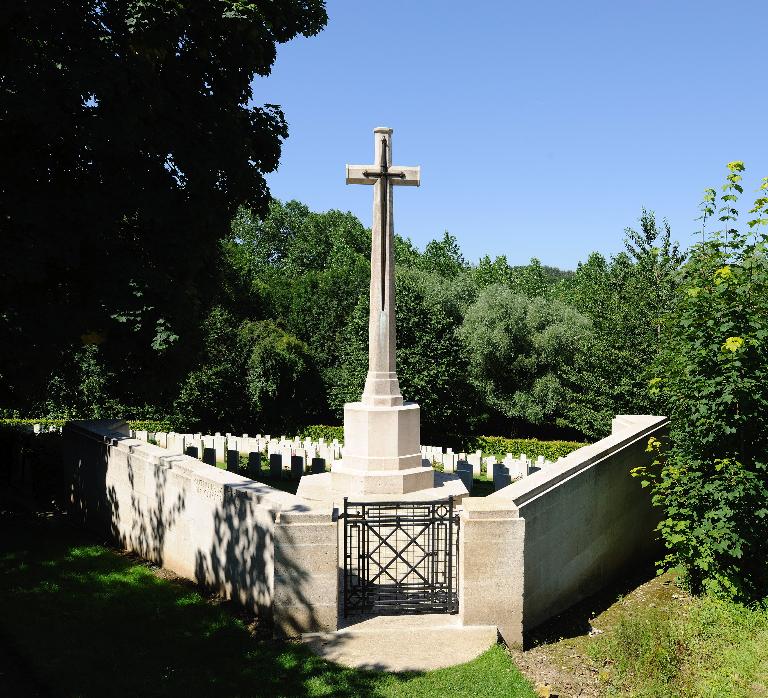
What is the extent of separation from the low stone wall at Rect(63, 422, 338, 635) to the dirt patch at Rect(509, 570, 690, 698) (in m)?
2.06

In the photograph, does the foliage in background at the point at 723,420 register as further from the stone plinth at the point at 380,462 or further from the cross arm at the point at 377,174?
the cross arm at the point at 377,174

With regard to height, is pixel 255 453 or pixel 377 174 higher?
pixel 377 174

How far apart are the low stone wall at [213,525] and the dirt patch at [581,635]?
6.77 feet

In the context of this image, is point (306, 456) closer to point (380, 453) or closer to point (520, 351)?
point (380, 453)

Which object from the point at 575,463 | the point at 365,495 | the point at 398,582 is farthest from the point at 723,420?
the point at 365,495

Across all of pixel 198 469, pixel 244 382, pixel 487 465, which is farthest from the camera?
pixel 244 382

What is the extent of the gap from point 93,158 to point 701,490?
10808 millimetres

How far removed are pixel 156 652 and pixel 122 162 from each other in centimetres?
871

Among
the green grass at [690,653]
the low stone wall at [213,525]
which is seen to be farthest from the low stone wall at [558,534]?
the low stone wall at [213,525]

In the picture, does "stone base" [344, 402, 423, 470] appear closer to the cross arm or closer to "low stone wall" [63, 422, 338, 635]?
"low stone wall" [63, 422, 338, 635]

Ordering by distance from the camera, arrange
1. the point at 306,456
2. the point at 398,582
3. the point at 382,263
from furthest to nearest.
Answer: the point at 306,456 → the point at 382,263 → the point at 398,582

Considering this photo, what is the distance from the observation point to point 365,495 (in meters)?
10.1

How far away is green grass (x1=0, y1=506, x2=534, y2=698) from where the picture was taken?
562 centimetres

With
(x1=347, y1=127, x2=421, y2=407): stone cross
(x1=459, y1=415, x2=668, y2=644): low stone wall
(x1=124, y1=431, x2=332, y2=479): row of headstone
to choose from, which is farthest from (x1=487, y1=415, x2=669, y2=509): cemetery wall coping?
(x1=124, y1=431, x2=332, y2=479): row of headstone
